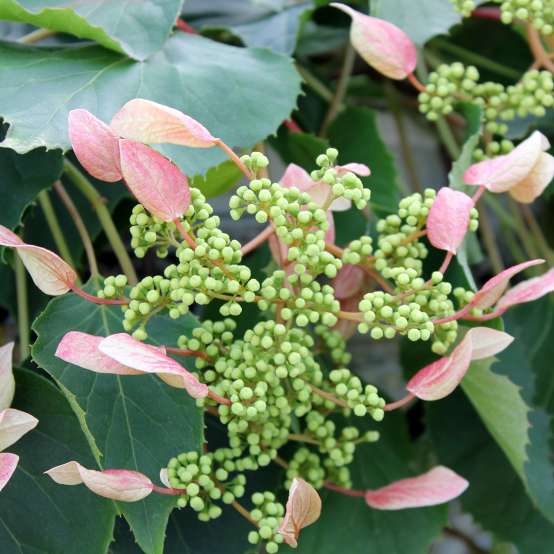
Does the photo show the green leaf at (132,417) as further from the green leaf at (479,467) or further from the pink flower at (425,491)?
the green leaf at (479,467)

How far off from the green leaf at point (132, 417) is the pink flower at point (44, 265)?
0.17 ft

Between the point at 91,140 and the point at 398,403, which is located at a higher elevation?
the point at 91,140

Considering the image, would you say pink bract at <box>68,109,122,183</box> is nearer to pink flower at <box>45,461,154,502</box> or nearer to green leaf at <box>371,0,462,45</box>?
pink flower at <box>45,461,154,502</box>

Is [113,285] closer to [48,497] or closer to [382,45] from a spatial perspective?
[48,497]

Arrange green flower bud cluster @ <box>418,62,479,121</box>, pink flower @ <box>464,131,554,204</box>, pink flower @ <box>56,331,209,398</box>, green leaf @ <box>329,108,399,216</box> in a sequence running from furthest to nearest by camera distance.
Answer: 1. green leaf @ <box>329,108,399,216</box>
2. green flower bud cluster @ <box>418,62,479,121</box>
3. pink flower @ <box>464,131,554,204</box>
4. pink flower @ <box>56,331,209,398</box>

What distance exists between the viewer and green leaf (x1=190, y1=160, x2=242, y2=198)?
580mm

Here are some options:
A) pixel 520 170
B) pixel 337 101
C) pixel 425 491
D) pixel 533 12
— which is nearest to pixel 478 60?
pixel 337 101

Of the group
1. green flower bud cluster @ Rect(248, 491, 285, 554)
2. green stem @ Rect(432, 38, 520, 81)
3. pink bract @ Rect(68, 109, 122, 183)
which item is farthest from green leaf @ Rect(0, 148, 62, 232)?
green stem @ Rect(432, 38, 520, 81)

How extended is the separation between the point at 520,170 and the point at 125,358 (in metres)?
0.27

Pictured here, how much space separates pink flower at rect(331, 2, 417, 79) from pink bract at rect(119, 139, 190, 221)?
21 centimetres

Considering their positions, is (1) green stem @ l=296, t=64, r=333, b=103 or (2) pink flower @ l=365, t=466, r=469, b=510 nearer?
(2) pink flower @ l=365, t=466, r=469, b=510

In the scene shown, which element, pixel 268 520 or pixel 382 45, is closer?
pixel 268 520

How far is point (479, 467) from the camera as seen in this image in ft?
2.42

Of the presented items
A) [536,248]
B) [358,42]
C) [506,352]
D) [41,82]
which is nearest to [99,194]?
[41,82]
